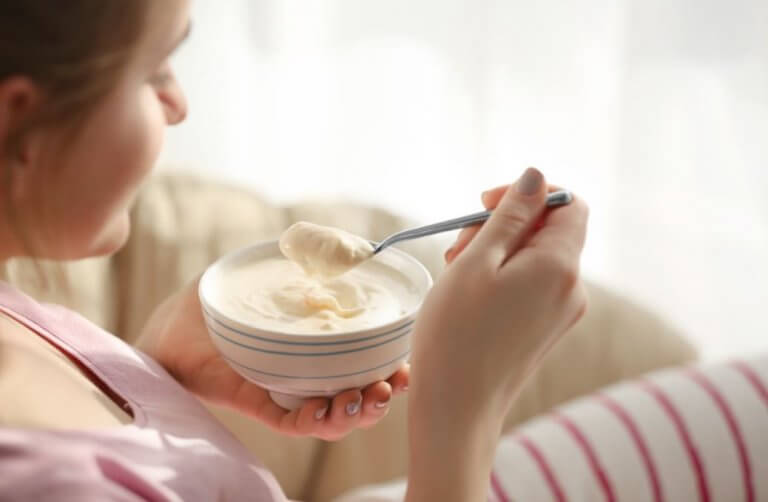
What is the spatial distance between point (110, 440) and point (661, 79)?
1401 mm

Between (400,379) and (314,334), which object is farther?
(400,379)

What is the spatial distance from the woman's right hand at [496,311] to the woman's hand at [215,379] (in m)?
0.10

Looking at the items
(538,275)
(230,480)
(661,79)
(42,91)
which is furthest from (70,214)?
(661,79)

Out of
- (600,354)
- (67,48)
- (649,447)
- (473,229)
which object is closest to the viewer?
(67,48)

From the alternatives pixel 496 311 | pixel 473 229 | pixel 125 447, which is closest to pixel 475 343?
pixel 496 311

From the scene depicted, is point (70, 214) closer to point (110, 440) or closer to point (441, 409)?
point (110, 440)

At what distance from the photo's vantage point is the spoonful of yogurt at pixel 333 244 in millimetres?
780

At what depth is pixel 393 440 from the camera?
1.62 meters

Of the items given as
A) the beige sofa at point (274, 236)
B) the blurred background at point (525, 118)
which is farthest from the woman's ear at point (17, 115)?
the blurred background at point (525, 118)

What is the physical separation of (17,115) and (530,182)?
39cm

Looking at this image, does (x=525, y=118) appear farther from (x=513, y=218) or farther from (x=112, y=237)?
(x=112, y=237)

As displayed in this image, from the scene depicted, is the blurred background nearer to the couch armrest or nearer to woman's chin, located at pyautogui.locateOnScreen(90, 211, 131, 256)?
the couch armrest

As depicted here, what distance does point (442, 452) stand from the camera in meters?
0.72

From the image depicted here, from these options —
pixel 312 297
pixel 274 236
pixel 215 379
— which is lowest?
pixel 274 236
